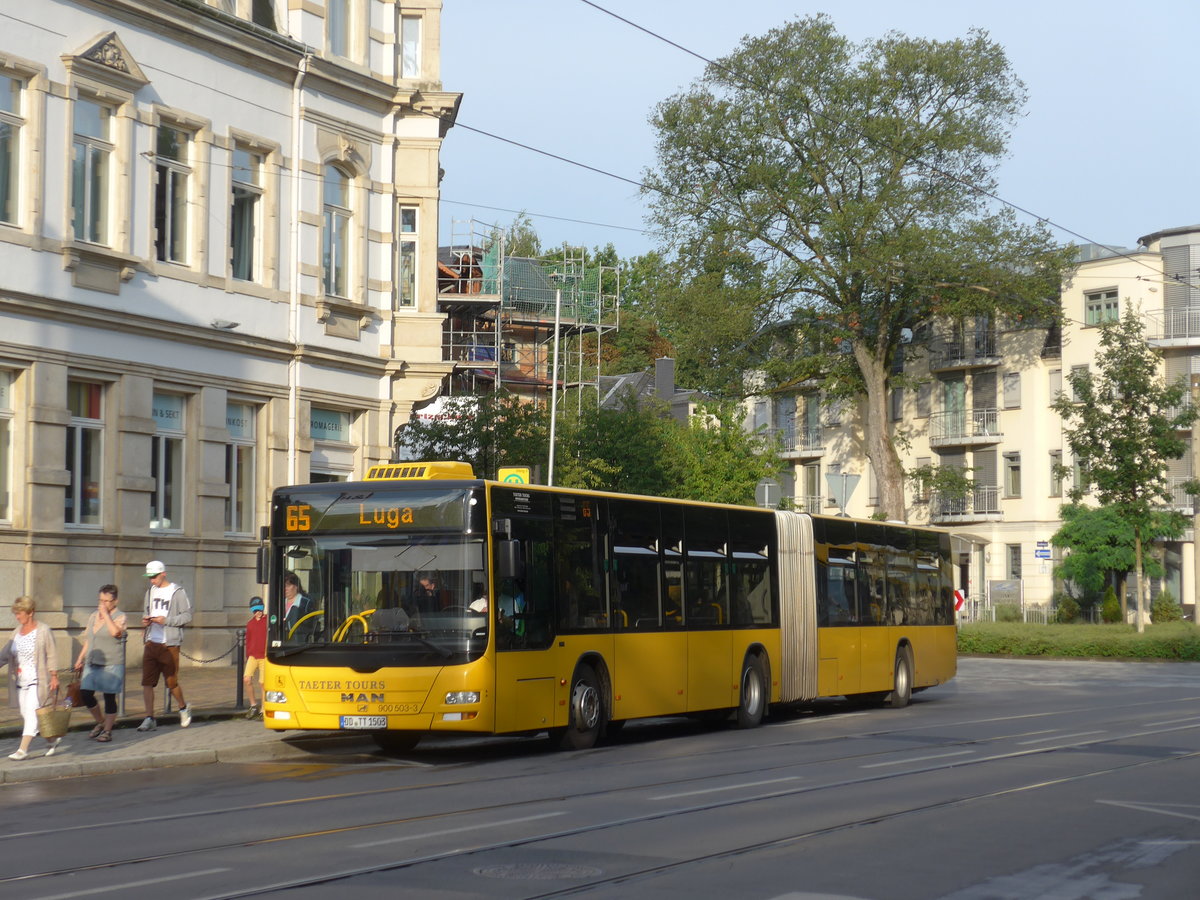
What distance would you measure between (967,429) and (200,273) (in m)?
46.1

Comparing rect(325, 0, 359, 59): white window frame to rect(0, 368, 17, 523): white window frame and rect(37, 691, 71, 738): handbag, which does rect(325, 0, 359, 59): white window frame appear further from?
rect(37, 691, 71, 738): handbag

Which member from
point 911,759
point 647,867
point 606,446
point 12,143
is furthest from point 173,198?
point 647,867

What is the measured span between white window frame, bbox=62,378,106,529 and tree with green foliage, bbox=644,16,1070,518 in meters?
31.7

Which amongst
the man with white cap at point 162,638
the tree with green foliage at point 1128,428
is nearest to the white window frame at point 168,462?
the man with white cap at point 162,638

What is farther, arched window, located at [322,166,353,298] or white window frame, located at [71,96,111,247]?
arched window, located at [322,166,353,298]

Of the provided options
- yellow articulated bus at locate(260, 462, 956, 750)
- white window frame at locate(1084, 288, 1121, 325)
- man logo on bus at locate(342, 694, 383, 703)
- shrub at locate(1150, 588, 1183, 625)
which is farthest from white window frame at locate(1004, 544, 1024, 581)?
man logo on bus at locate(342, 694, 383, 703)

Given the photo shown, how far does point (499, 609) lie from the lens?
16141mm

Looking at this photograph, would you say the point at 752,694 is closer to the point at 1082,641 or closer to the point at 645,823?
the point at 645,823

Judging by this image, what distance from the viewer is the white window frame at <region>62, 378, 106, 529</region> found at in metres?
A: 23.8

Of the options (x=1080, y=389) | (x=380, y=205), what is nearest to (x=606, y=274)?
(x=1080, y=389)

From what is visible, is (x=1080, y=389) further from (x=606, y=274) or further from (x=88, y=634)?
(x=606, y=274)

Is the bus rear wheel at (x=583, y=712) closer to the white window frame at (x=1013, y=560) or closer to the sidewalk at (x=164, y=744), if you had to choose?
the sidewalk at (x=164, y=744)

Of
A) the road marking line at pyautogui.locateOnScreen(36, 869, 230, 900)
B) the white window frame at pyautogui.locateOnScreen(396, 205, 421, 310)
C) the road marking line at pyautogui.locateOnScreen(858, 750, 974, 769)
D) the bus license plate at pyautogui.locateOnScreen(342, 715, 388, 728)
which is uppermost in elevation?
the white window frame at pyautogui.locateOnScreen(396, 205, 421, 310)

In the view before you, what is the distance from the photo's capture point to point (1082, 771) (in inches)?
584
